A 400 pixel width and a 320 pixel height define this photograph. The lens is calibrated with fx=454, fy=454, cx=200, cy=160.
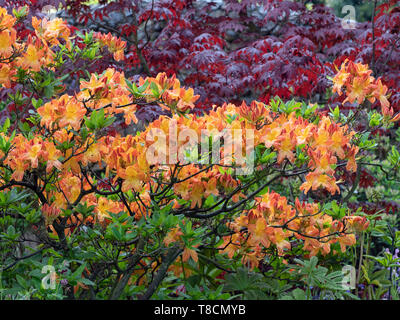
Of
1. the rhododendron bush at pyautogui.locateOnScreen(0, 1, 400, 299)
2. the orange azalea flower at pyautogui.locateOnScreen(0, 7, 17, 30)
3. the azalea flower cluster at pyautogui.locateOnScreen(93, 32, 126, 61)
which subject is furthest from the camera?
the azalea flower cluster at pyautogui.locateOnScreen(93, 32, 126, 61)

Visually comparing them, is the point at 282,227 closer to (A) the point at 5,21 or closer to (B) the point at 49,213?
(B) the point at 49,213

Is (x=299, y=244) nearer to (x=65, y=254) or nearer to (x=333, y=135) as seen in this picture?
(x=333, y=135)

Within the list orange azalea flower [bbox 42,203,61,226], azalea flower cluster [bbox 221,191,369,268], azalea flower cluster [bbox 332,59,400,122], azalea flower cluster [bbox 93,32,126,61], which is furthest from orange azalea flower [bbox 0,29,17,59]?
azalea flower cluster [bbox 332,59,400,122]

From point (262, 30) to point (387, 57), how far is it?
2.25 m

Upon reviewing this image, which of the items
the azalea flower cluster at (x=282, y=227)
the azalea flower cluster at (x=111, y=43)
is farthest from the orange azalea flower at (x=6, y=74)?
the azalea flower cluster at (x=282, y=227)

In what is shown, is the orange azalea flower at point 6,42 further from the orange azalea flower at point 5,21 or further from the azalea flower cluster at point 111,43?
the azalea flower cluster at point 111,43

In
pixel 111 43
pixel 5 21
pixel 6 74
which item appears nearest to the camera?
pixel 5 21

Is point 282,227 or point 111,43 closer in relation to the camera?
point 282,227

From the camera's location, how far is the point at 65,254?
1505 millimetres

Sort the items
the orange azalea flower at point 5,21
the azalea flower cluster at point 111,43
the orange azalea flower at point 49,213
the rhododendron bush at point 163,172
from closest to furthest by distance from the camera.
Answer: the rhododendron bush at point 163,172 → the orange azalea flower at point 49,213 → the orange azalea flower at point 5,21 → the azalea flower cluster at point 111,43

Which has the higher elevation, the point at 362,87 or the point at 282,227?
the point at 362,87

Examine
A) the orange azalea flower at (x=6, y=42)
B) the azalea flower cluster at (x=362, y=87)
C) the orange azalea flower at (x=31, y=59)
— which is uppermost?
the orange azalea flower at (x=6, y=42)

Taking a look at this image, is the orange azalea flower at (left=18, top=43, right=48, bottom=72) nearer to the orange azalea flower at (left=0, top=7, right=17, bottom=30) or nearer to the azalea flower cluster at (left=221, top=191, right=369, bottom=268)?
the orange azalea flower at (left=0, top=7, right=17, bottom=30)

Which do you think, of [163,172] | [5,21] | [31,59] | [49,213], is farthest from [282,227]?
[5,21]
